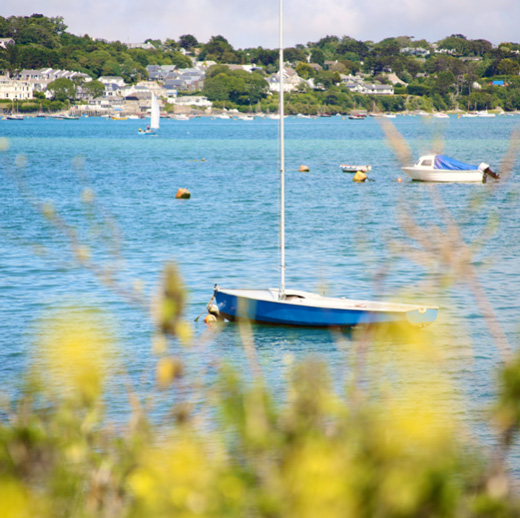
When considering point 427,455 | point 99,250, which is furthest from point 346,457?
point 99,250

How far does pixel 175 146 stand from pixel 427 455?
121m

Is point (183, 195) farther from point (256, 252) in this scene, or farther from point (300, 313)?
point (300, 313)

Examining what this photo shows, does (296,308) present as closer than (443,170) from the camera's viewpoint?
Yes

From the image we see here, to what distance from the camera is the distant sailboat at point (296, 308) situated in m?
20.3

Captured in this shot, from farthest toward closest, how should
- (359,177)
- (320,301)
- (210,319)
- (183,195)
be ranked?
(359,177), (183,195), (210,319), (320,301)

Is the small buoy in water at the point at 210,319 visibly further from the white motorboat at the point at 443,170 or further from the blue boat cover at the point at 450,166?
the blue boat cover at the point at 450,166

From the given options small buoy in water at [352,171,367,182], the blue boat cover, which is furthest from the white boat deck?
small buoy in water at [352,171,367,182]

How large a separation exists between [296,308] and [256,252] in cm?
1265

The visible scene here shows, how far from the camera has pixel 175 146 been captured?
122 m

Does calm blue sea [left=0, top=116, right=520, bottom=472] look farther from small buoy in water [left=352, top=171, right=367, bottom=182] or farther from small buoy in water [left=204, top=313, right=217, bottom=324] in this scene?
small buoy in water [left=352, top=171, right=367, bottom=182]

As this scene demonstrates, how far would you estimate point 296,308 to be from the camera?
2138cm

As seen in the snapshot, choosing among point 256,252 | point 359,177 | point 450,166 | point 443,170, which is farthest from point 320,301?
point 359,177

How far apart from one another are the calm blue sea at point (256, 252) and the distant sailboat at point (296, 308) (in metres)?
0.43

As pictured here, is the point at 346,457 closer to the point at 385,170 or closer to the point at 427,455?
the point at 427,455
